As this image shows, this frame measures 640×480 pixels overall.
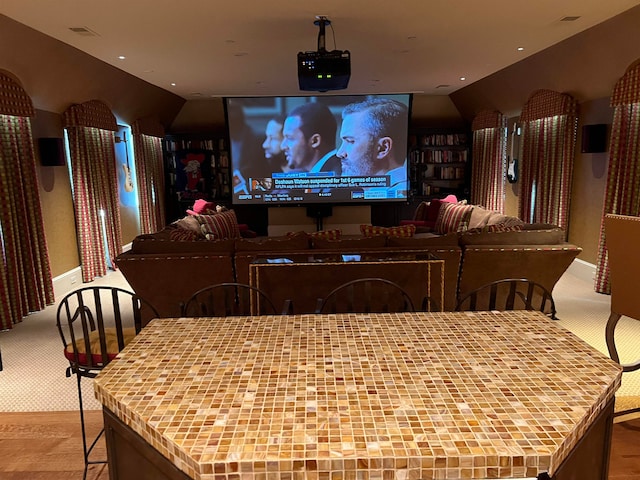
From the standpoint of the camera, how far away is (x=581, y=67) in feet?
17.0

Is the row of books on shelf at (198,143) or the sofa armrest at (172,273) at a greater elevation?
the row of books on shelf at (198,143)

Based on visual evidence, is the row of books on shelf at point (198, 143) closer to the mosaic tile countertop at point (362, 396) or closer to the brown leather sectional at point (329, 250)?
the brown leather sectional at point (329, 250)

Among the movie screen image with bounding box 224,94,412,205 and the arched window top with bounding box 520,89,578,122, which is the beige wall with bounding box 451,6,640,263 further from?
the movie screen image with bounding box 224,94,412,205

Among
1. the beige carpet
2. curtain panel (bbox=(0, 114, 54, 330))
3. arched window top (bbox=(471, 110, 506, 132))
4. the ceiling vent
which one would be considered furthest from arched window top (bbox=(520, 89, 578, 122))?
curtain panel (bbox=(0, 114, 54, 330))

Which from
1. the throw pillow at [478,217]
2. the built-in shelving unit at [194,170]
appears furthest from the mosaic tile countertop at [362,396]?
the built-in shelving unit at [194,170]

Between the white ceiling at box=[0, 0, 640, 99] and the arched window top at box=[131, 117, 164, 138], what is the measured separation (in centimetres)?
160

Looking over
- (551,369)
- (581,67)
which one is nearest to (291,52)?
(581,67)

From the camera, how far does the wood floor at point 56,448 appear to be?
227 cm

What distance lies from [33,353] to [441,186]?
25.8 ft

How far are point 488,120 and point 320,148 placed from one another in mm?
2947

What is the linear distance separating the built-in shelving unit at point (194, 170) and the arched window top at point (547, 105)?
5451 mm

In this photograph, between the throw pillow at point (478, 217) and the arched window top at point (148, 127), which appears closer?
the throw pillow at point (478, 217)

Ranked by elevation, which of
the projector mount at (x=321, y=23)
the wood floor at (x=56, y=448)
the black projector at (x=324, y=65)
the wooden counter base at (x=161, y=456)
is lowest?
the wood floor at (x=56, y=448)

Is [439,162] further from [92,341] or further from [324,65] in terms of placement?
[92,341]
